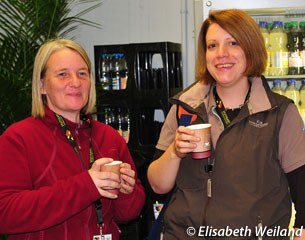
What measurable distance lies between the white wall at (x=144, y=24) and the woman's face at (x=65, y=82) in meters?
2.59

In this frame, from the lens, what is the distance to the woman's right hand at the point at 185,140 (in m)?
1.67

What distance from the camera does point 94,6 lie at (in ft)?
15.0

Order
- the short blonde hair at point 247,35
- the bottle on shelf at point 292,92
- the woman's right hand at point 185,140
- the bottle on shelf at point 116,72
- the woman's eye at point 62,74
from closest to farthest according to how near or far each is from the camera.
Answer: the woman's right hand at point 185,140 → the short blonde hair at point 247,35 → the woman's eye at point 62,74 → the bottle on shelf at point 292,92 → the bottle on shelf at point 116,72

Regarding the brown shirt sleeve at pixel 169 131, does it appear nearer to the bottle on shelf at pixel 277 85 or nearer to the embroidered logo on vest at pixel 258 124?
the embroidered logo on vest at pixel 258 124

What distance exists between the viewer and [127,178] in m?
1.83

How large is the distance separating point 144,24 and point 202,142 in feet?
A: 9.94

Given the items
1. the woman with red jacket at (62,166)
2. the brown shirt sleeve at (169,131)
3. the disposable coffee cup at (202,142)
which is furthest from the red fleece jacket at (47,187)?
the disposable coffee cup at (202,142)

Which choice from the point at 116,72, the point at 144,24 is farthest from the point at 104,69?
the point at 144,24

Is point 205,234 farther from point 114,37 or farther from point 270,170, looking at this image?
point 114,37

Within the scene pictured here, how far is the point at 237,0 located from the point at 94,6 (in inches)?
80.3

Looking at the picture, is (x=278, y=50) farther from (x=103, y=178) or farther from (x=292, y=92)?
(x=103, y=178)

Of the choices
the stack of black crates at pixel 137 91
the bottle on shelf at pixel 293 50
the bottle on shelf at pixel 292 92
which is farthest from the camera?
the stack of black crates at pixel 137 91

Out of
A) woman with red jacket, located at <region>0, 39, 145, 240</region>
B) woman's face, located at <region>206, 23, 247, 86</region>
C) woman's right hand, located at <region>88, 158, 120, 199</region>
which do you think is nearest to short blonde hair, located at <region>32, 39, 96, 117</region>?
woman with red jacket, located at <region>0, 39, 145, 240</region>

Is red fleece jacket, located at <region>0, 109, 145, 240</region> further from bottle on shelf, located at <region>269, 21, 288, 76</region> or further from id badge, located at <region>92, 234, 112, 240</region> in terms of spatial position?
bottle on shelf, located at <region>269, 21, 288, 76</region>
